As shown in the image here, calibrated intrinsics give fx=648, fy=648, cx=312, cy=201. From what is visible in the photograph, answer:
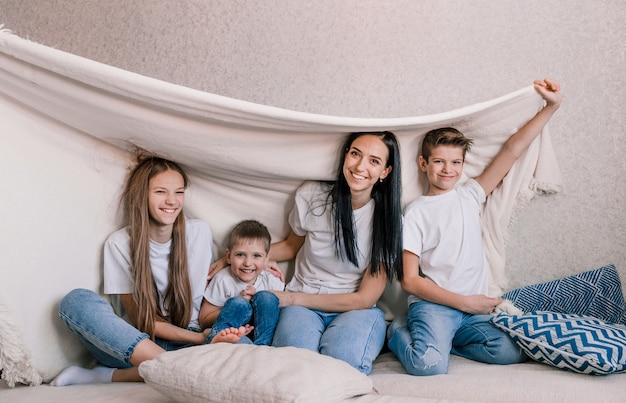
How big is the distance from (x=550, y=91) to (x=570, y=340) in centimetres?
67

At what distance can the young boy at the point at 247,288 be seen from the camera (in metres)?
1.67

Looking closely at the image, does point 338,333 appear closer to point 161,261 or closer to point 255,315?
point 255,315

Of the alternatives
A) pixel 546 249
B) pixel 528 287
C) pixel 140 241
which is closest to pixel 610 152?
pixel 546 249

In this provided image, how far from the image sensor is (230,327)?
1.61 m

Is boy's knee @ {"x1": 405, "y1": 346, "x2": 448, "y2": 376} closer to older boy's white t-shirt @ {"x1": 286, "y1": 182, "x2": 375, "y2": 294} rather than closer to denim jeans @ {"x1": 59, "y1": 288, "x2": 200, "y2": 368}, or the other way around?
older boy's white t-shirt @ {"x1": 286, "y1": 182, "x2": 375, "y2": 294}

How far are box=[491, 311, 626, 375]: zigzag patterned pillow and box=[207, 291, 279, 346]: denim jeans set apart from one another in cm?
56

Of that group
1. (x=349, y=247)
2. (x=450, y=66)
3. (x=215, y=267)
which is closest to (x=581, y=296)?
(x=349, y=247)

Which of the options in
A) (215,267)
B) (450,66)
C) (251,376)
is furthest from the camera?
(450,66)

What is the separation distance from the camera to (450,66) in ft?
6.40

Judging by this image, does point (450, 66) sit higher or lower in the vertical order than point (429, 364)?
higher

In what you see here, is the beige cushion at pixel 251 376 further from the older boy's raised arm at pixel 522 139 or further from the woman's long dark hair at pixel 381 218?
the older boy's raised arm at pixel 522 139

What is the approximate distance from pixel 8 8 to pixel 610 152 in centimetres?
215

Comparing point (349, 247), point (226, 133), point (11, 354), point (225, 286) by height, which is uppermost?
point (226, 133)

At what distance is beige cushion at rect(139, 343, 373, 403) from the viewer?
3.59 ft
